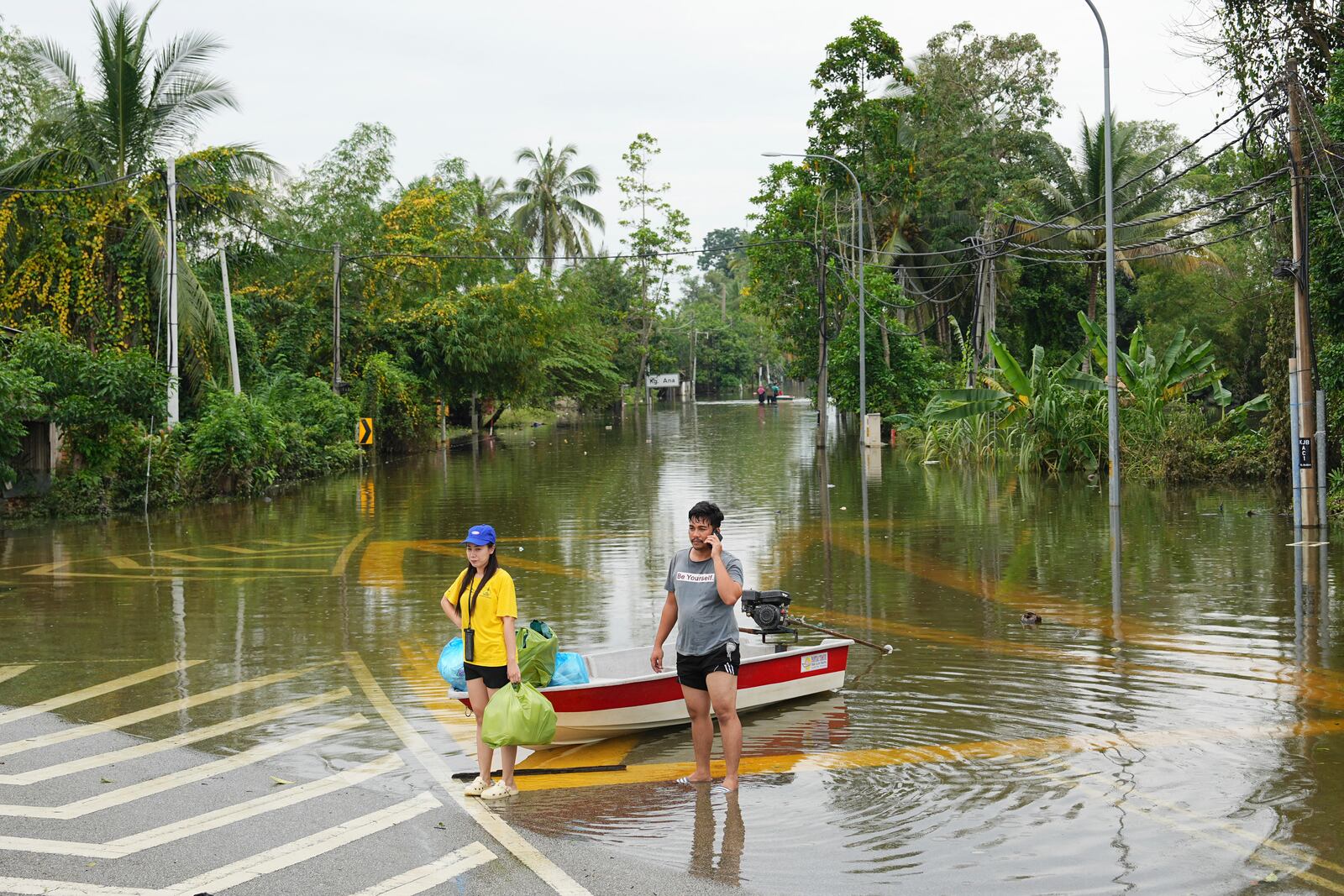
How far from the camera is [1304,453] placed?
56.7ft

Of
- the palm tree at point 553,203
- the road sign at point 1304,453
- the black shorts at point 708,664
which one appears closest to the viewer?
the black shorts at point 708,664

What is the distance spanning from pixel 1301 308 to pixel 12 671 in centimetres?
1641

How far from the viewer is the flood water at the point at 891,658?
20.9 feet

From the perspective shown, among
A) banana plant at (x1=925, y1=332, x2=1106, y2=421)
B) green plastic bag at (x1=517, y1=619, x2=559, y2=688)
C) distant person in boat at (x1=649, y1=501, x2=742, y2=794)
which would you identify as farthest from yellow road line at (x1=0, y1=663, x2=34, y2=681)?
banana plant at (x1=925, y1=332, x2=1106, y2=421)

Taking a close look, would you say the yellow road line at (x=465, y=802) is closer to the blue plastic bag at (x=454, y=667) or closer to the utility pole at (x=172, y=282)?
the blue plastic bag at (x=454, y=667)

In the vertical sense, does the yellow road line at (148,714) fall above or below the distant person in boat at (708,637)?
below

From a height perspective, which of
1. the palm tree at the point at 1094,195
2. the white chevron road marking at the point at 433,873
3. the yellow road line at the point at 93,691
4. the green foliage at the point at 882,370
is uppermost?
the palm tree at the point at 1094,195

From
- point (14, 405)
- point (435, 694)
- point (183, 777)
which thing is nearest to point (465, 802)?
point (183, 777)

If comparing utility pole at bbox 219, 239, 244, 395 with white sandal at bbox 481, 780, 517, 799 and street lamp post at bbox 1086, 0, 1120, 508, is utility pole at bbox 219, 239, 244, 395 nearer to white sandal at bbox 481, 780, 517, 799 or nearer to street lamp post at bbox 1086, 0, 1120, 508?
street lamp post at bbox 1086, 0, 1120, 508

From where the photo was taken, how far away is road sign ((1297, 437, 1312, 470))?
56.5 feet

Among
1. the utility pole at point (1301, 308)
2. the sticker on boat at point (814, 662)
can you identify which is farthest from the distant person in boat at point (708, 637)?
the utility pole at point (1301, 308)

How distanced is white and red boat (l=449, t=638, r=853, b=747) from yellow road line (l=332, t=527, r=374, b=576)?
803cm

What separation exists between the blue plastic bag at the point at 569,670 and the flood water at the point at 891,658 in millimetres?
611

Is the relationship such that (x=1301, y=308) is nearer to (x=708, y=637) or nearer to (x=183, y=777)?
(x=708, y=637)
